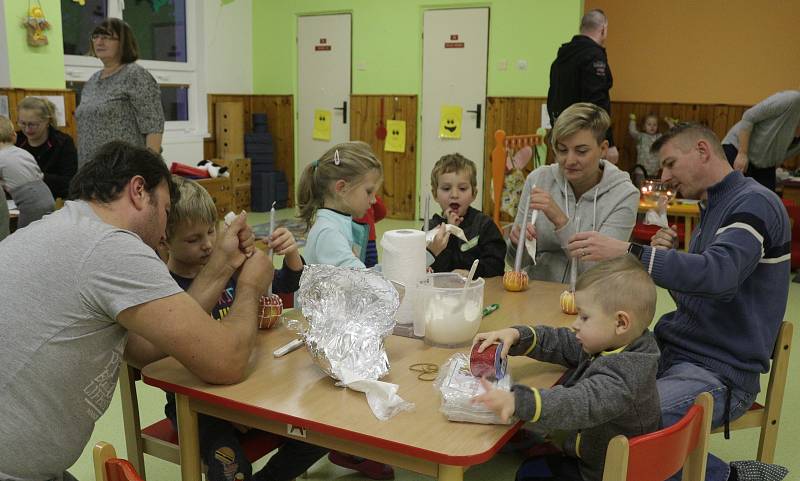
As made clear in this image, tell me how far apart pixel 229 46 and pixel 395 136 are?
2.08 m

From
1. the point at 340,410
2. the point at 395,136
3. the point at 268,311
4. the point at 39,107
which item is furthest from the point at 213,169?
the point at 340,410

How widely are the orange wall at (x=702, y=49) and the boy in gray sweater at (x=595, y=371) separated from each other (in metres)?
6.24

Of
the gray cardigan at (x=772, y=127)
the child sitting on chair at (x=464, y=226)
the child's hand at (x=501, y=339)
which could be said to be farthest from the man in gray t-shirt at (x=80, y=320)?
the gray cardigan at (x=772, y=127)

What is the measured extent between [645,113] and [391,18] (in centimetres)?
278

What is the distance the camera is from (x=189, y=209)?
6.39ft

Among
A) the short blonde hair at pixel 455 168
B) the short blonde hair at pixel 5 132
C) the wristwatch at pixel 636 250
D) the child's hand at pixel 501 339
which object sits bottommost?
the child's hand at pixel 501 339

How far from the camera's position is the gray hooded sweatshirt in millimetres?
2590

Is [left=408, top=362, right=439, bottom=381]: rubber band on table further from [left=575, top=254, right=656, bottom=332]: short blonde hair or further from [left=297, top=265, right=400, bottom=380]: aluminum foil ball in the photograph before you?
[left=575, top=254, right=656, bottom=332]: short blonde hair

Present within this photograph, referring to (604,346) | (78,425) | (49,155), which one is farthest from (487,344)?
(49,155)

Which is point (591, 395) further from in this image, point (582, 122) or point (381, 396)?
point (582, 122)

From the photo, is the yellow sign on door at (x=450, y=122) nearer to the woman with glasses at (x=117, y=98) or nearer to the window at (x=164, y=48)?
the window at (x=164, y=48)

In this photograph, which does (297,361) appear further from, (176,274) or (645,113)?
(645,113)

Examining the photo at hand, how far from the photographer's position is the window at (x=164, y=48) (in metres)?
6.32

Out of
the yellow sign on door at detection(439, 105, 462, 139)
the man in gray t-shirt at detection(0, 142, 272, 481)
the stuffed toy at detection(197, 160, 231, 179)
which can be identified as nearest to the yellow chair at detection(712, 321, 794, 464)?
the man in gray t-shirt at detection(0, 142, 272, 481)
